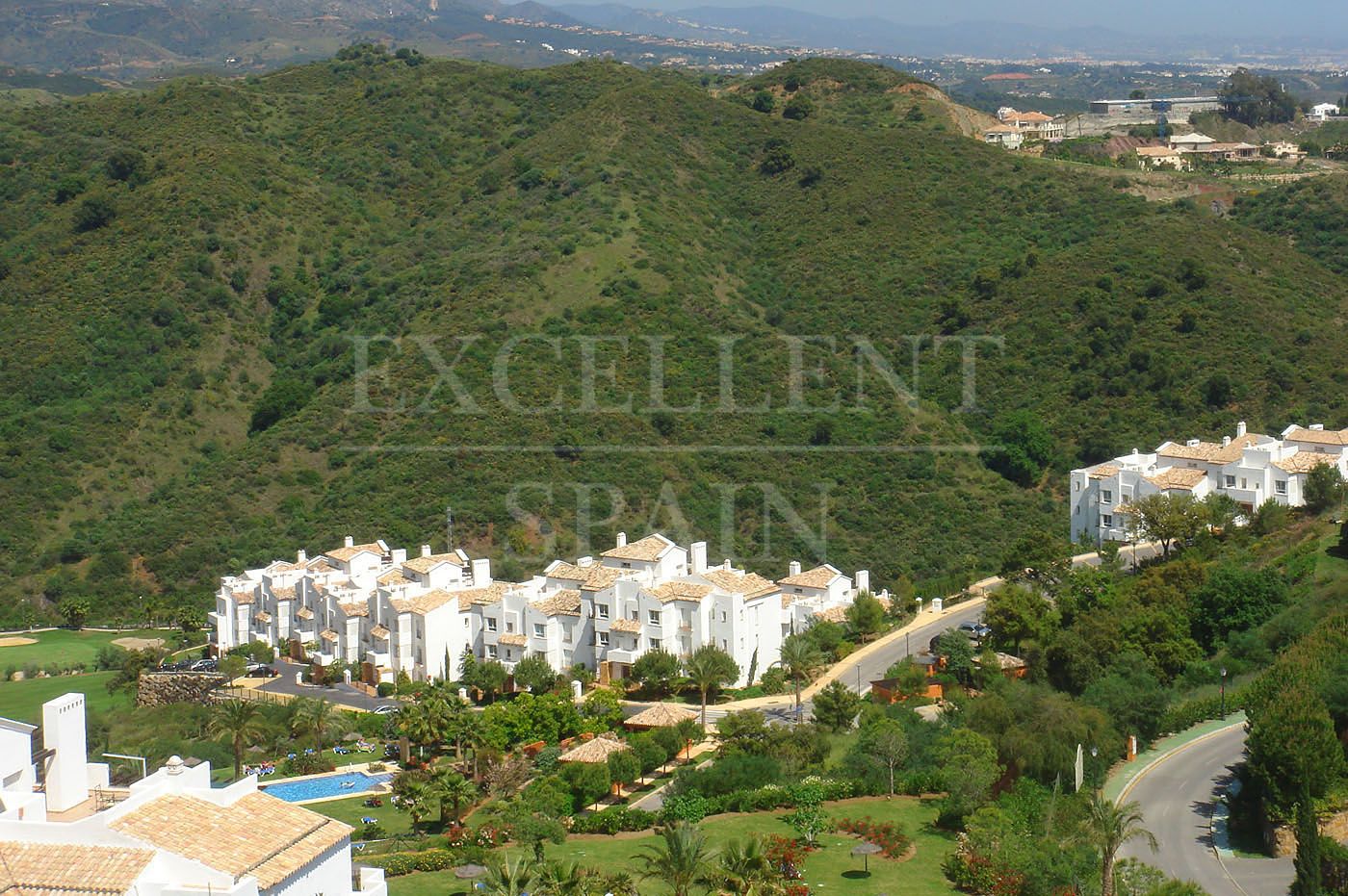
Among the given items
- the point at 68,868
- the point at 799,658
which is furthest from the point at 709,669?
the point at 68,868

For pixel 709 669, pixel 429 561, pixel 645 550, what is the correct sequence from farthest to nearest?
pixel 429 561 < pixel 645 550 < pixel 709 669

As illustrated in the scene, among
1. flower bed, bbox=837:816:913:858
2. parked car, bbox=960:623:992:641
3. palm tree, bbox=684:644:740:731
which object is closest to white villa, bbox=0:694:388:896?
flower bed, bbox=837:816:913:858

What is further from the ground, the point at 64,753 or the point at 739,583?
the point at 64,753

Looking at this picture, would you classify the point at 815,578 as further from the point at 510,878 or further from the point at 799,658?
the point at 510,878

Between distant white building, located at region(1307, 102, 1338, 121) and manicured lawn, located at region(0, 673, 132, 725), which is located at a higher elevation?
distant white building, located at region(1307, 102, 1338, 121)

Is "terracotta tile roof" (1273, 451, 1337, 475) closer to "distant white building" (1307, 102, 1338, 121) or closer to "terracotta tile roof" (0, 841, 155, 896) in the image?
"terracotta tile roof" (0, 841, 155, 896)

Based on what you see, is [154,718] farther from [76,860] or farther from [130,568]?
[76,860]
